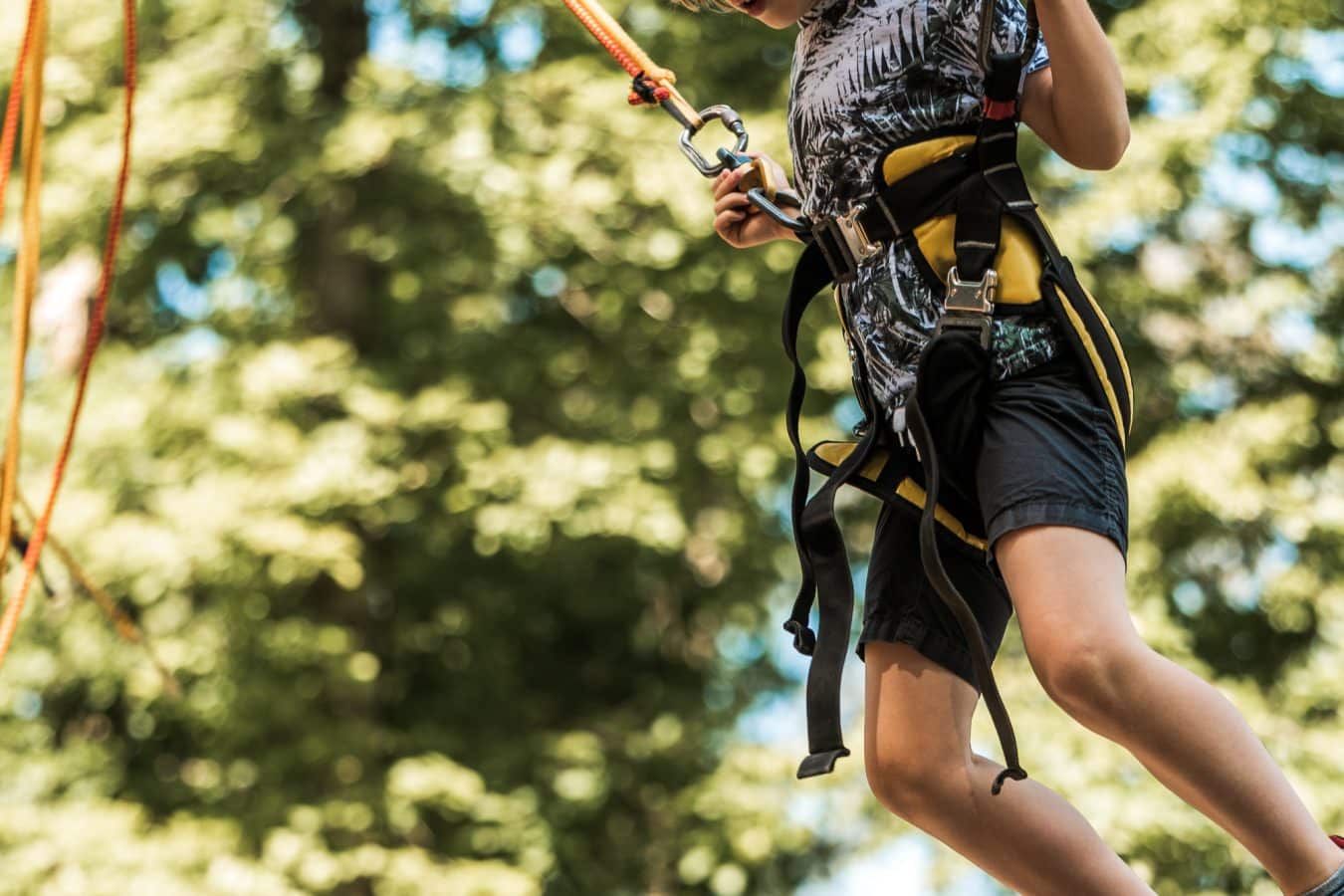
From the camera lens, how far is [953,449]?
1746 millimetres

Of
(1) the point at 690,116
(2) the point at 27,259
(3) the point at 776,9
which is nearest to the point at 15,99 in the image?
(2) the point at 27,259

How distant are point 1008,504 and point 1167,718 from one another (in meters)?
0.24

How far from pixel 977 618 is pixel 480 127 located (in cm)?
496

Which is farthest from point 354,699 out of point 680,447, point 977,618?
point 977,618

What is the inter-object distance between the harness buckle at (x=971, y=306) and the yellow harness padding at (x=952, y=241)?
0.9 inches

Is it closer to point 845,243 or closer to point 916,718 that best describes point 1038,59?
point 845,243

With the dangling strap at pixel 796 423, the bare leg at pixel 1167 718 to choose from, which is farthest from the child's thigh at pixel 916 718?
the bare leg at pixel 1167 718

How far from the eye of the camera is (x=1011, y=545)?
165 centimetres

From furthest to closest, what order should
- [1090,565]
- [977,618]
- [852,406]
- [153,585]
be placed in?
[852,406] < [153,585] < [977,618] < [1090,565]

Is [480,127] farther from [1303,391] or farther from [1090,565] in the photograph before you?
[1090,565]

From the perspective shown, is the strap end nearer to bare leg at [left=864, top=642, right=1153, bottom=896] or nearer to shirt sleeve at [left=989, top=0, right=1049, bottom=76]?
bare leg at [left=864, top=642, right=1153, bottom=896]

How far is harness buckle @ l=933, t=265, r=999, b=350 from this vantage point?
172cm

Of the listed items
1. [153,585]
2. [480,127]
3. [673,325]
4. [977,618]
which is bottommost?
[153,585]

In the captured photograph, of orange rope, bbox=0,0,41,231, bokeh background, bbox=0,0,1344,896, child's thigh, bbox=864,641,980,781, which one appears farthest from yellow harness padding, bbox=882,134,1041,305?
bokeh background, bbox=0,0,1344,896
